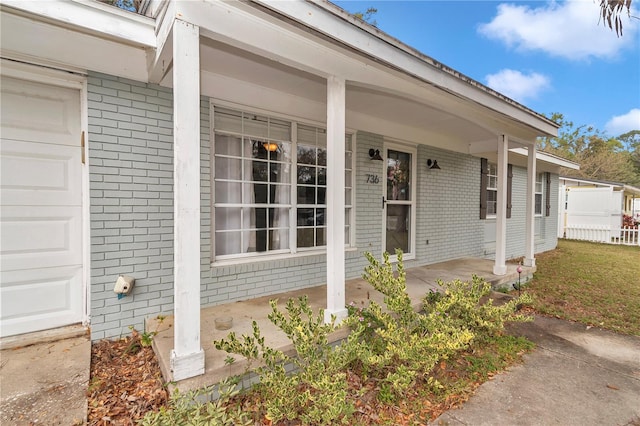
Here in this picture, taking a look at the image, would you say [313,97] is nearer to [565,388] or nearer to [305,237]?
[305,237]

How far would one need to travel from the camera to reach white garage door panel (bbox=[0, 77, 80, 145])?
248 cm

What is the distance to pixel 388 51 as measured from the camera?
2740 millimetres

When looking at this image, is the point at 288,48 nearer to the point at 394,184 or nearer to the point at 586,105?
the point at 394,184

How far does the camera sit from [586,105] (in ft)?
97.0

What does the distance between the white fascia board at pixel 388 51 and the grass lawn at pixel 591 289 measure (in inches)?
116

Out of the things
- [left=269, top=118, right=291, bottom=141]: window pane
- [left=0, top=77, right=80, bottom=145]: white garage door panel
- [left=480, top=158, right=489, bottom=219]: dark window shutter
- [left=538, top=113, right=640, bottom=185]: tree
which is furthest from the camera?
[left=538, top=113, right=640, bottom=185]: tree

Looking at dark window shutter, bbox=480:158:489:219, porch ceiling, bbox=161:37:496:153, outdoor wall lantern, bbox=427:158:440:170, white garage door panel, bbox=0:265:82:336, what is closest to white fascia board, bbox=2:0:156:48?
porch ceiling, bbox=161:37:496:153

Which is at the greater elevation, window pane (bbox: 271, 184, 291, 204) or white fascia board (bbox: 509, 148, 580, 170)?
white fascia board (bbox: 509, 148, 580, 170)

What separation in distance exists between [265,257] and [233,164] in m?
1.19

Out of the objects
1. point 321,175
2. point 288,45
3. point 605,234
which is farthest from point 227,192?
point 605,234

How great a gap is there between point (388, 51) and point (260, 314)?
9.28 feet

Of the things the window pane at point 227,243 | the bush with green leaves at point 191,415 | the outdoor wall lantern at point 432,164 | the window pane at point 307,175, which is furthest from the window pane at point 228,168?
the outdoor wall lantern at point 432,164

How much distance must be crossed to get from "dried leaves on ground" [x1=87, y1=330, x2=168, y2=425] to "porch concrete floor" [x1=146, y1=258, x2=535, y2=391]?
0.15 metres

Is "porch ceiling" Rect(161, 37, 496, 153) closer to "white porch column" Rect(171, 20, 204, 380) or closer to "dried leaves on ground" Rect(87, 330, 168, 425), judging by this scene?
"white porch column" Rect(171, 20, 204, 380)
